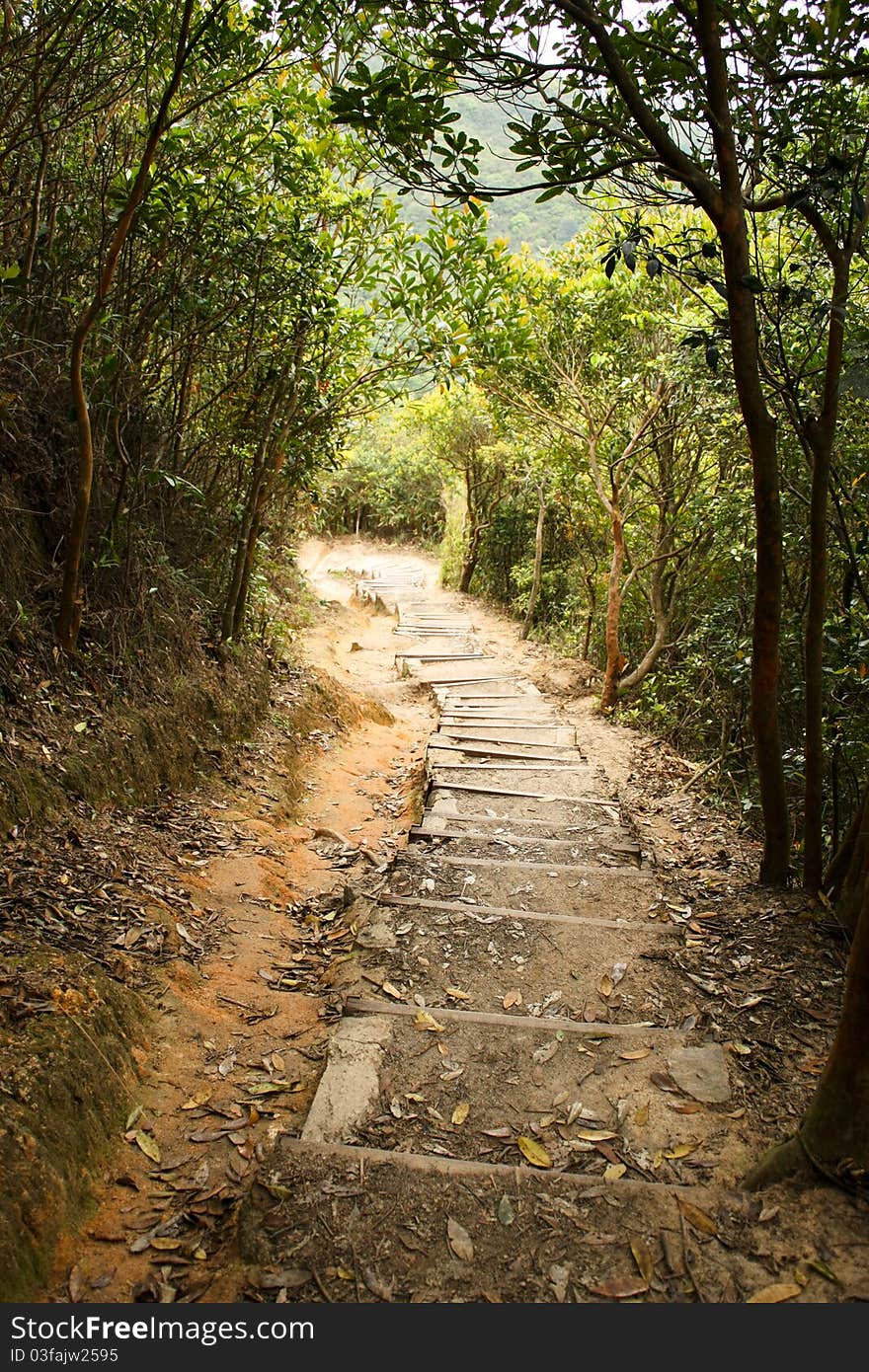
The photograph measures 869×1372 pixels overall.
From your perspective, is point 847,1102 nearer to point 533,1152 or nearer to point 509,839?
point 533,1152

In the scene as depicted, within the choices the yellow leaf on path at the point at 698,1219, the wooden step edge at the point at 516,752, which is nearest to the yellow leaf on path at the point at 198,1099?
the yellow leaf on path at the point at 698,1219

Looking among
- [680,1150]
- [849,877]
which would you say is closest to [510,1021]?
[680,1150]

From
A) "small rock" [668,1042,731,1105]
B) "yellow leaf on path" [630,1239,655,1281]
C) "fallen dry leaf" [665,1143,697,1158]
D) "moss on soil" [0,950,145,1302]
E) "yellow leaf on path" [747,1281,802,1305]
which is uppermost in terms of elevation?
"yellow leaf on path" [747,1281,802,1305]

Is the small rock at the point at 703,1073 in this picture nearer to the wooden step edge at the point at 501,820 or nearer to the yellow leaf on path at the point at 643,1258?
the yellow leaf on path at the point at 643,1258

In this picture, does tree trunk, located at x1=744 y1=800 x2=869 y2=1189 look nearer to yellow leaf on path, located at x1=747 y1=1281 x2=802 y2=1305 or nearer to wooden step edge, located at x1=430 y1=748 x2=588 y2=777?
yellow leaf on path, located at x1=747 y1=1281 x2=802 y2=1305

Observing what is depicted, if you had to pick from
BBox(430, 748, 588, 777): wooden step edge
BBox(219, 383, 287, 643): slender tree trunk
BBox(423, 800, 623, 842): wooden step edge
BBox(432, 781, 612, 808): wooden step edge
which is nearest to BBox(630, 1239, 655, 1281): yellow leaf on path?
BBox(423, 800, 623, 842): wooden step edge

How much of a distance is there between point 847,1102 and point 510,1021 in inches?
47.5

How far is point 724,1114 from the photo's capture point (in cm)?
238

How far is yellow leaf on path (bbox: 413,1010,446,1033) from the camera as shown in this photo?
2.78m

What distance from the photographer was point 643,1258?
182 centimetres

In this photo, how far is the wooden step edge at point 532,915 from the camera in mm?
3553

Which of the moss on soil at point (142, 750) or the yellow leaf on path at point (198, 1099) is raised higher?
the moss on soil at point (142, 750)

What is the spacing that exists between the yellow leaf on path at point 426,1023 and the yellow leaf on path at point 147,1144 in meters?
0.91

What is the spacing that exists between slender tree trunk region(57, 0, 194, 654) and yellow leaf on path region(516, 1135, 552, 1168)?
3300mm
